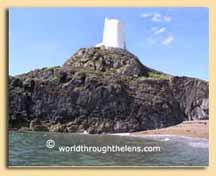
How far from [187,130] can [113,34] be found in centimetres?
141

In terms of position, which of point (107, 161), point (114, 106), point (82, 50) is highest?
point (82, 50)

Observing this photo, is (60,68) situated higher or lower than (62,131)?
higher

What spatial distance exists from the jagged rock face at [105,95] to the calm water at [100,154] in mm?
145

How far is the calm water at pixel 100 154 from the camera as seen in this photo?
32.0 feet

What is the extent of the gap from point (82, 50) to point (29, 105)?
0.90 meters

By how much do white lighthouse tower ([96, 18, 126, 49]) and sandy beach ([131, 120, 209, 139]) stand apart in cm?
105

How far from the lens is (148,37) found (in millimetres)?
9930

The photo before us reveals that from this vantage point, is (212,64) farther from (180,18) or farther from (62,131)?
(62,131)

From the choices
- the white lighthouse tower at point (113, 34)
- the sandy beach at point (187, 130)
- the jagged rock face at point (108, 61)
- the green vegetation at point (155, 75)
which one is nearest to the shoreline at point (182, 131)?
the sandy beach at point (187, 130)

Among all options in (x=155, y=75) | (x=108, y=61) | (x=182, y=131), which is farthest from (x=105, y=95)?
(x=182, y=131)

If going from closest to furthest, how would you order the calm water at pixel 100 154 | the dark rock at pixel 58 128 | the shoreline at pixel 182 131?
the calm water at pixel 100 154 < the shoreline at pixel 182 131 < the dark rock at pixel 58 128

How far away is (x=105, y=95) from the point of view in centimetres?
1002

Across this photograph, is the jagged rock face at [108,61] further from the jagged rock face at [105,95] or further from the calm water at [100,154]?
the calm water at [100,154]
